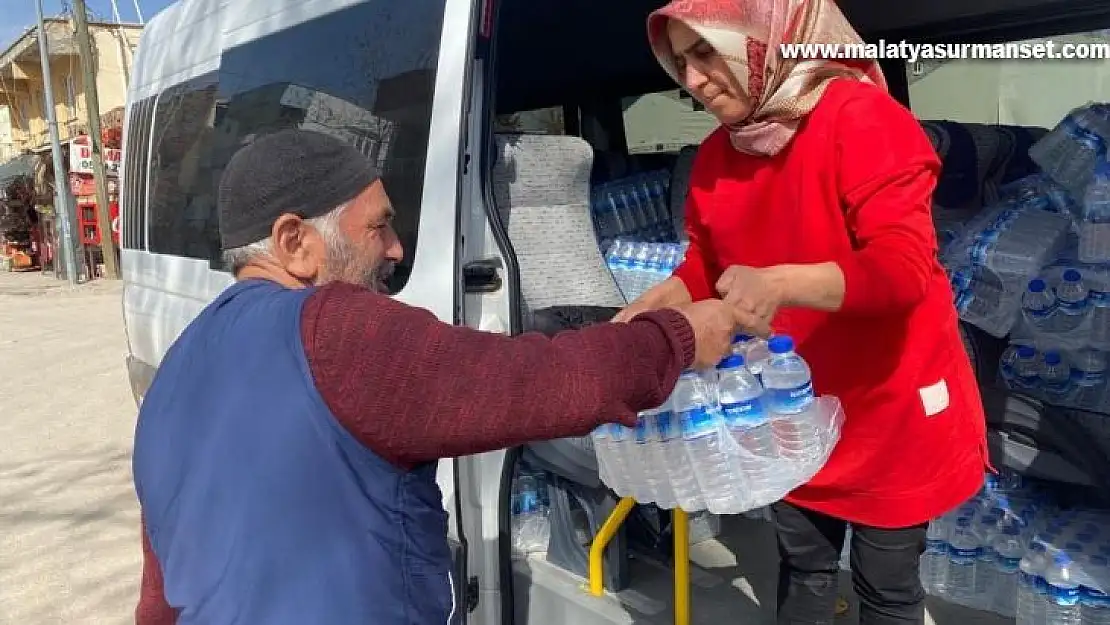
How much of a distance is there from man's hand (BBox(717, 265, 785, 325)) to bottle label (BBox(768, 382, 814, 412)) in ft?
0.77

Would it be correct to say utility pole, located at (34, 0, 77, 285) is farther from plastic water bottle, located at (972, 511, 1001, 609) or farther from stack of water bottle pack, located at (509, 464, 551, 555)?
plastic water bottle, located at (972, 511, 1001, 609)

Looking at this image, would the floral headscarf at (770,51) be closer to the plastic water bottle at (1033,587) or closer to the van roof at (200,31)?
the van roof at (200,31)

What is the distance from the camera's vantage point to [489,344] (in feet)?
3.63

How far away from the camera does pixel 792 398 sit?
5.18 ft

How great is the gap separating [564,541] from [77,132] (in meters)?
27.3

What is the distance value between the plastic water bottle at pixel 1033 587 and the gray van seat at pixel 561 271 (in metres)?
1.11

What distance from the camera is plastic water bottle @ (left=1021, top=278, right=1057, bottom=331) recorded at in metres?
2.82

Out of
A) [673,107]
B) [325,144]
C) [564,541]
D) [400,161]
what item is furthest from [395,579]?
[673,107]

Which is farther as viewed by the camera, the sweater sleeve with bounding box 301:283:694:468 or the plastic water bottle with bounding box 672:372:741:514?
the plastic water bottle with bounding box 672:372:741:514

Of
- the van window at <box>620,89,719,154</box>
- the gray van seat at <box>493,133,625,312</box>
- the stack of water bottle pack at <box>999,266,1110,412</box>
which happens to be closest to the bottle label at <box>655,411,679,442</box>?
the gray van seat at <box>493,133,625,312</box>

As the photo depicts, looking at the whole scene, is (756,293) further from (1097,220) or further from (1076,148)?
(1076,148)

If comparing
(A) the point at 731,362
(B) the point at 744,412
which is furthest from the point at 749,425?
(A) the point at 731,362

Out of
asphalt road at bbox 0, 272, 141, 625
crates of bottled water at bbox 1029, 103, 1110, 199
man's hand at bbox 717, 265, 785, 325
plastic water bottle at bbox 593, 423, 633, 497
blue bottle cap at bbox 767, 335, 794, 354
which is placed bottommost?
asphalt road at bbox 0, 272, 141, 625

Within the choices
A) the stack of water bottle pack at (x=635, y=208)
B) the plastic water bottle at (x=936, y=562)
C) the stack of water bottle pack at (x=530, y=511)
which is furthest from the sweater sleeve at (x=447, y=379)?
the stack of water bottle pack at (x=635, y=208)
